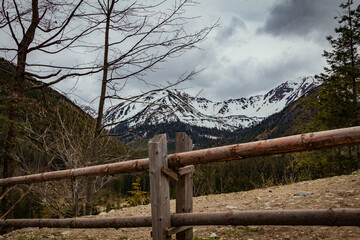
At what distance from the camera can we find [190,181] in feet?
10.3

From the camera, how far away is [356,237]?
307 centimetres

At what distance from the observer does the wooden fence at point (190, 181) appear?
2127 millimetres

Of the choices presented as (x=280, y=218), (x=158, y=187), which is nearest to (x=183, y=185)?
(x=158, y=187)

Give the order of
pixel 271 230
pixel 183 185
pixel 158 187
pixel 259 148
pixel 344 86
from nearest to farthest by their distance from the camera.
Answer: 1. pixel 259 148
2. pixel 158 187
3. pixel 183 185
4. pixel 271 230
5. pixel 344 86

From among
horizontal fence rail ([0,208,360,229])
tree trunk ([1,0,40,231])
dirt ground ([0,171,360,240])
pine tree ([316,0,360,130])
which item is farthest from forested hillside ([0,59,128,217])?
pine tree ([316,0,360,130])

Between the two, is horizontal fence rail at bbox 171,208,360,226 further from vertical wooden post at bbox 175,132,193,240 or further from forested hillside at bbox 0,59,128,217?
forested hillside at bbox 0,59,128,217

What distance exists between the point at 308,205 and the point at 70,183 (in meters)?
5.40

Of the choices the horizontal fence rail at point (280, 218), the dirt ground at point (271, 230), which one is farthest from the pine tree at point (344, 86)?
the horizontal fence rail at point (280, 218)

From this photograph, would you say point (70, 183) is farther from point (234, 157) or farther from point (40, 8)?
point (234, 157)

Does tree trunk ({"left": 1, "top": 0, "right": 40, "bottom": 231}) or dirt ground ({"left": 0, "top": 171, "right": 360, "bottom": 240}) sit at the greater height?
tree trunk ({"left": 1, "top": 0, "right": 40, "bottom": 231})

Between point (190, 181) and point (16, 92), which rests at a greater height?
point (16, 92)

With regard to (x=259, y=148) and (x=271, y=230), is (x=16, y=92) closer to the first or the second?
(x=259, y=148)

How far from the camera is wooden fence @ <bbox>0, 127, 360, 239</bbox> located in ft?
6.98

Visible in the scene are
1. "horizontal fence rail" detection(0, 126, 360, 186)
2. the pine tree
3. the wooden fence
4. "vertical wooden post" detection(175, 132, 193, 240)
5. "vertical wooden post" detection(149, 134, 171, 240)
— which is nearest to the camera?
"horizontal fence rail" detection(0, 126, 360, 186)
